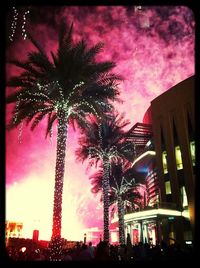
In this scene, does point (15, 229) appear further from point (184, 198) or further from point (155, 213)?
point (184, 198)

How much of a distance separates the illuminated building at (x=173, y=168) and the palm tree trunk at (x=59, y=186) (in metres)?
16.6

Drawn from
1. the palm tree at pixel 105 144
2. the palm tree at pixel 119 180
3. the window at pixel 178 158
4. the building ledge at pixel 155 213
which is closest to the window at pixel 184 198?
the building ledge at pixel 155 213

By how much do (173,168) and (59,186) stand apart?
22302 millimetres

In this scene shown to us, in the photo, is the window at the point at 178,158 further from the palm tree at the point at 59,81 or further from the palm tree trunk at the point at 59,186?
the palm tree trunk at the point at 59,186

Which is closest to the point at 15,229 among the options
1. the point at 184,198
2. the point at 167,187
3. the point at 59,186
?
the point at 167,187

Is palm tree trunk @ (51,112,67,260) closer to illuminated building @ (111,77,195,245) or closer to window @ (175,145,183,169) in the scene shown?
illuminated building @ (111,77,195,245)

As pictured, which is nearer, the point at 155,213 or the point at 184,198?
the point at 155,213

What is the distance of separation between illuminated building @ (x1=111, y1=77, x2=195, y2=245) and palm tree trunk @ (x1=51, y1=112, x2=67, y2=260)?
1661 centimetres

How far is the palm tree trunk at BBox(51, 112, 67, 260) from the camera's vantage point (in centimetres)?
1462

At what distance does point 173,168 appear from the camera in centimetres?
3503

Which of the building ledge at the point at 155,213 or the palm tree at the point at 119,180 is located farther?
the palm tree at the point at 119,180

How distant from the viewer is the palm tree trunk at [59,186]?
14617 millimetres
